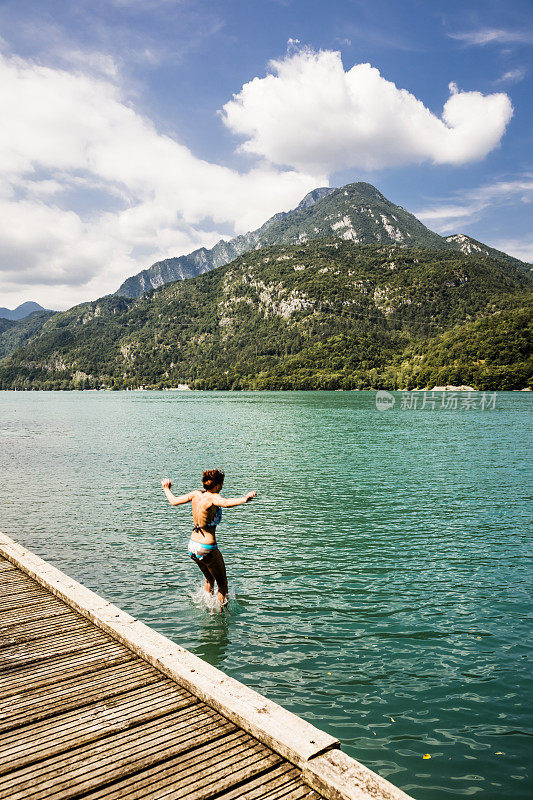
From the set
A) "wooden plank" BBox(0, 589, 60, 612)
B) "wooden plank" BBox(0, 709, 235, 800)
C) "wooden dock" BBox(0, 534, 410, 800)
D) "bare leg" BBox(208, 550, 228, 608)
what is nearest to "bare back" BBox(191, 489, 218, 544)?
"bare leg" BBox(208, 550, 228, 608)

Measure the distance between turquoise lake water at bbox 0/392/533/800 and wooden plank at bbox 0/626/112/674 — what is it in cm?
292

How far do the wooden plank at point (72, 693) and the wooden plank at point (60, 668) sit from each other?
0.51ft

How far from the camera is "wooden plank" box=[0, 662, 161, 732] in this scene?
6367 mm

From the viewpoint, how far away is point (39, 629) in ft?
30.1

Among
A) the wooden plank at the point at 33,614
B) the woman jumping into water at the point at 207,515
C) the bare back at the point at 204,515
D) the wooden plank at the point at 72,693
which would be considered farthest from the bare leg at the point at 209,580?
the wooden plank at the point at 72,693

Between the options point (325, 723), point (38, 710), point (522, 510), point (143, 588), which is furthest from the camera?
point (522, 510)

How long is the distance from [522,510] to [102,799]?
2422cm

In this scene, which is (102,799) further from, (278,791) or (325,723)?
(325,723)

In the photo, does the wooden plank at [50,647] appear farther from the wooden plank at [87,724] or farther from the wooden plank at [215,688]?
the wooden plank at [87,724]

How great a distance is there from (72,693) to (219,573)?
528 cm

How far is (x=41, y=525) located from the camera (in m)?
22.7

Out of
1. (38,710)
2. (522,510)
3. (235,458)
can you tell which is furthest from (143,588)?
(235,458)

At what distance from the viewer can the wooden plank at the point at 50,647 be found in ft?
26.2

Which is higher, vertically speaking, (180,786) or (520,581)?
(180,786)
